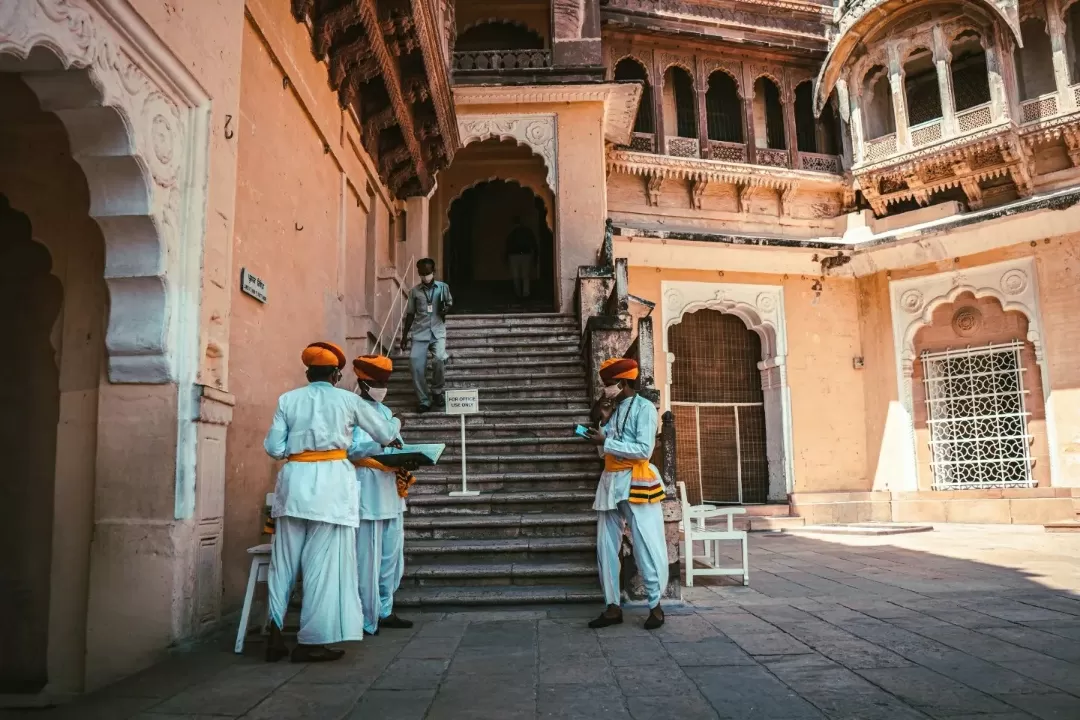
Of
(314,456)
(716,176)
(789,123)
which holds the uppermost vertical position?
(789,123)

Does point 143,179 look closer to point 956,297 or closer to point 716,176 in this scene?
point 716,176

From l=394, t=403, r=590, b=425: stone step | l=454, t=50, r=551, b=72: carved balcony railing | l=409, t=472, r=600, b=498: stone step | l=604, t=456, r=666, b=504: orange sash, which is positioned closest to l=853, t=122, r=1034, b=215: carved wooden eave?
l=454, t=50, r=551, b=72: carved balcony railing

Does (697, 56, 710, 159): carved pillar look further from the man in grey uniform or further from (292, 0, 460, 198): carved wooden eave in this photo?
the man in grey uniform

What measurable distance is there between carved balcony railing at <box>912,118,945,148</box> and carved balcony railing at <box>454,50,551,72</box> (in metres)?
6.95

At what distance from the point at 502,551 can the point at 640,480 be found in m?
1.79

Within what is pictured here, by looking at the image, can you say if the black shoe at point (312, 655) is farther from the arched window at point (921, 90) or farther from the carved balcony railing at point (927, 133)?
the arched window at point (921, 90)

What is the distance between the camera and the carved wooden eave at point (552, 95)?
44.7 ft

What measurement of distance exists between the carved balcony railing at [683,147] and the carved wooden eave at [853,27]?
248cm

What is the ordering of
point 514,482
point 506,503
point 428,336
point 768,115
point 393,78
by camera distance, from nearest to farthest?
point 506,503 < point 514,482 < point 428,336 < point 393,78 < point 768,115

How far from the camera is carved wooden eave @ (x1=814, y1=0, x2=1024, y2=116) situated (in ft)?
48.3

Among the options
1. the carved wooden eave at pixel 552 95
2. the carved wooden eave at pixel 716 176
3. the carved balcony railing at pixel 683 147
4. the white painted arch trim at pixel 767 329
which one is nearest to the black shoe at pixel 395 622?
the white painted arch trim at pixel 767 329

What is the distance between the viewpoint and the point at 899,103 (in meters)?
15.0

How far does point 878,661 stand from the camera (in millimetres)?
4203

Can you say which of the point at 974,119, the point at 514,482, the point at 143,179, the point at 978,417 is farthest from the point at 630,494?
the point at 974,119
